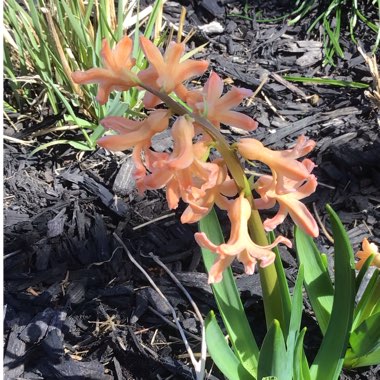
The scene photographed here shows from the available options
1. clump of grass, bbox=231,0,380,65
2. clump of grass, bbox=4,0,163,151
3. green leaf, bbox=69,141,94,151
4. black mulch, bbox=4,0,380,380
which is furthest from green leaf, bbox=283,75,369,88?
green leaf, bbox=69,141,94,151

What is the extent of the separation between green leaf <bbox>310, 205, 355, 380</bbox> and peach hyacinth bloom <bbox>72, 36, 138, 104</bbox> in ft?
1.80

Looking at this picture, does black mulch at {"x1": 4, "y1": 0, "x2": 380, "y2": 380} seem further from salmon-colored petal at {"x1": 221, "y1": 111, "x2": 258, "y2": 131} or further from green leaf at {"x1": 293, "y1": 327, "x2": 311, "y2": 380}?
salmon-colored petal at {"x1": 221, "y1": 111, "x2": 258, "y2": 131}

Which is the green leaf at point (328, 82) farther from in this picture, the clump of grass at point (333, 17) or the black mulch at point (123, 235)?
the clump of grass at point (333, 17)

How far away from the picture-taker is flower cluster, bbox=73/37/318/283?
3.34 feet

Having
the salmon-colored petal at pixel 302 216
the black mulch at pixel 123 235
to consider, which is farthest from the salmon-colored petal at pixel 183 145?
the black mulch at pixel 123 235

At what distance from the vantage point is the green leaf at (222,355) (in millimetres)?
1308

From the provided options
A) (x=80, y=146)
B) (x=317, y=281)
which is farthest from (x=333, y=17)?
(x=317, y=281)

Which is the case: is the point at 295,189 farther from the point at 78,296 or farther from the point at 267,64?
the point at 267,64

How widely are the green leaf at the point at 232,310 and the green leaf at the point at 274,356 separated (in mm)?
186

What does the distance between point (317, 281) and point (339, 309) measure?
18 cm

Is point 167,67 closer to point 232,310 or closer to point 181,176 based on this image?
point 181,176

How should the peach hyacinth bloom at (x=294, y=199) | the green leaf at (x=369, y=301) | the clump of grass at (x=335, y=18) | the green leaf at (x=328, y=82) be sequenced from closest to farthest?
1. the peach hyacinth bloom at (x=294, y=199)
2. the green leaf at (x=369, y=301)
3. the green leaf at (x=328, y=82)
4. the clump of grass at (x=335, y=18)

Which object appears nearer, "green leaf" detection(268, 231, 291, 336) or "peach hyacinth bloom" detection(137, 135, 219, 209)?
"peach hyacinth bloom" detection(137, 135, 219, 209)

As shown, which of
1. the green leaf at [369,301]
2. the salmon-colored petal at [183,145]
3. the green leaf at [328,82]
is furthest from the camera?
the green leaf at [328,82]
